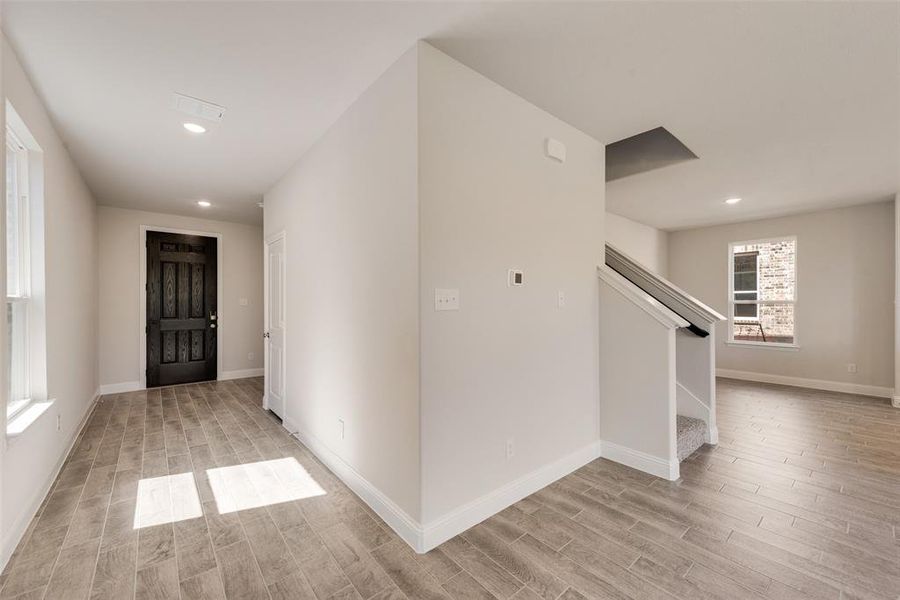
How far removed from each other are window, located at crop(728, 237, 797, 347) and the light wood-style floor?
9.83ft

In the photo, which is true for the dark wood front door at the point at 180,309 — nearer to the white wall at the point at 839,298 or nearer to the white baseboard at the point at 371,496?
the white baseboard at the point at 371,496

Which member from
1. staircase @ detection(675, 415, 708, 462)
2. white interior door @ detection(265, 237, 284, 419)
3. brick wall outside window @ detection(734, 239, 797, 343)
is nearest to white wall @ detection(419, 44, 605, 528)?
staircase @ detection(675, 415, 708, 462)

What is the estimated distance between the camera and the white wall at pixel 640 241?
18.1 feet

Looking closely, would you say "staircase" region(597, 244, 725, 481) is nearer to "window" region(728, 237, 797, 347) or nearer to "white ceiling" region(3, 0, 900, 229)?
"white ceiling" region(3, 0, 900, 229)

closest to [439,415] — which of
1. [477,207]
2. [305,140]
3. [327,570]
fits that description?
[327,570]

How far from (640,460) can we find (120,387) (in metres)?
6.27

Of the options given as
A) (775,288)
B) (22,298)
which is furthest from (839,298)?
(22,298)

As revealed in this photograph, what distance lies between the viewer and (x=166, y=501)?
2.35m

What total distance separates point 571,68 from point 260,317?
5862mm

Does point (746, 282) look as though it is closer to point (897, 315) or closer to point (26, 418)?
point (897, 315)

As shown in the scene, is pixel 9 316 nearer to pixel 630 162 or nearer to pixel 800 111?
pixel 630 162

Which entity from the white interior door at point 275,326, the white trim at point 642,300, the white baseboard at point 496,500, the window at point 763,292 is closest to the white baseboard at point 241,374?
the white interior door at point 275,326

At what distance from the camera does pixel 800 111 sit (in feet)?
8.51

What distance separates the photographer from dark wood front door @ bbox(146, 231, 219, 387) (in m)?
5.35
